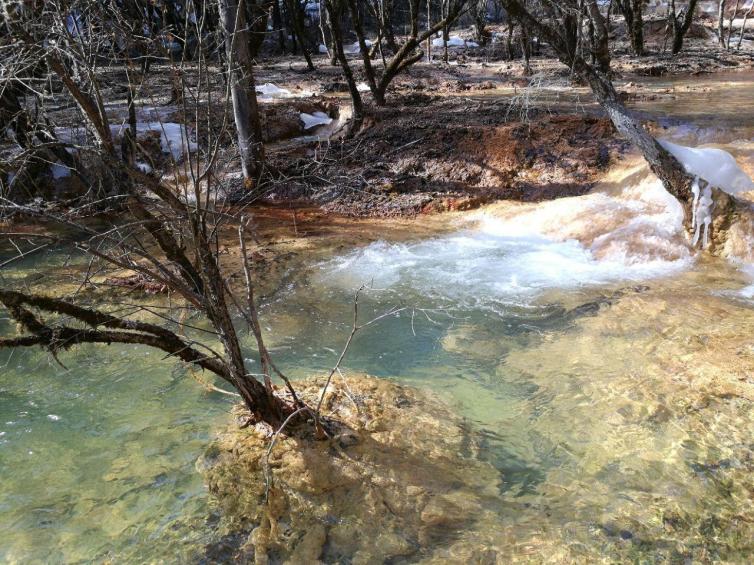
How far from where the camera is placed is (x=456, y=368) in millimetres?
4656

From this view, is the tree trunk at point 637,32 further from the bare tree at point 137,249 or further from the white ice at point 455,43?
the bare tree at point 137,249

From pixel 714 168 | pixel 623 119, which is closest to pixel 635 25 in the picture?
pixel 714 168

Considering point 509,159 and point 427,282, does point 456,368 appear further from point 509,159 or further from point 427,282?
point 509,159

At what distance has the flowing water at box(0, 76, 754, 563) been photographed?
285 centimetres

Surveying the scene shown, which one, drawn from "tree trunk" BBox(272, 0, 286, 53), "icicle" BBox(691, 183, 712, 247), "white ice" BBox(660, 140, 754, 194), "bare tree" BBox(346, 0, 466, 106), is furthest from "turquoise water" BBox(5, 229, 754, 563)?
"tree trunk" BBox(272, 0, 286, 53)

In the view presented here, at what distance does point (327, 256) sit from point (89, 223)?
4230 millimetres

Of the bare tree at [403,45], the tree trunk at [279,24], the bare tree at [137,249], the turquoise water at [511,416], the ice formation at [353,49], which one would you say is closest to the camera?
the bare tree at [137,249]

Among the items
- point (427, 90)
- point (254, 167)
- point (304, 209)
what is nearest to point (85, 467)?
point (304, 209)

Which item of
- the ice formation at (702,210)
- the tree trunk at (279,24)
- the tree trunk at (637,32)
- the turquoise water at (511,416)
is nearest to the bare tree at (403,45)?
the ice formation at (702,210)

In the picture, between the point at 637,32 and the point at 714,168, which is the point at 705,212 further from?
the point at 637,32

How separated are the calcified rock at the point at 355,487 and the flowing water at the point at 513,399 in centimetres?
15

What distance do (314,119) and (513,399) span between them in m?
10.5

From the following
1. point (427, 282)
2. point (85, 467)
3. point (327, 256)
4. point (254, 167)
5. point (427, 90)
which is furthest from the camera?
point (427, 90)

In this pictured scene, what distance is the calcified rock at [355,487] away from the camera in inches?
108
